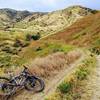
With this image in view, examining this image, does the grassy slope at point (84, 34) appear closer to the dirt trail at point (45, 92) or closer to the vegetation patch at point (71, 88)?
the vegetation patch at point (71, 88)

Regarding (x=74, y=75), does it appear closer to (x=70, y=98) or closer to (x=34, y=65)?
(x=34, y=65)

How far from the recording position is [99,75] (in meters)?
27.5

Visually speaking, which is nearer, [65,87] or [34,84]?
[65,87]

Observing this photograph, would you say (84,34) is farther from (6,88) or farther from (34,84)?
(6,88)

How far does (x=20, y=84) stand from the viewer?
21.2 meters

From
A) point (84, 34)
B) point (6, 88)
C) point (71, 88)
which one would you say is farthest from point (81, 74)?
point (84, 34)

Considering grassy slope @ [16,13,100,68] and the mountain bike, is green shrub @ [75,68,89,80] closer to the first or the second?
the mountain bike

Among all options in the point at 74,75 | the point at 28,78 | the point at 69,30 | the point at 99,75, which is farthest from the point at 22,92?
the point at 69,30

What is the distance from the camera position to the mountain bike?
20.4 m

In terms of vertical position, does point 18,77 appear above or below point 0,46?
above

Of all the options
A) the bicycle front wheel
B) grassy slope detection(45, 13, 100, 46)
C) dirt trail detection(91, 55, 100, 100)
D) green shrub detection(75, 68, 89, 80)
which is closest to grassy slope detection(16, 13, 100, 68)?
grassy slope detection(45, 13, 100, 46)

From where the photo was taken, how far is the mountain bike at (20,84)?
2042 cm

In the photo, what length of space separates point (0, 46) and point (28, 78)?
9909cm

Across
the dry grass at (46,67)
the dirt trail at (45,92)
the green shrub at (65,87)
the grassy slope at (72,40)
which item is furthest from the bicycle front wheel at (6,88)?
the grassy slope at (72,40)
